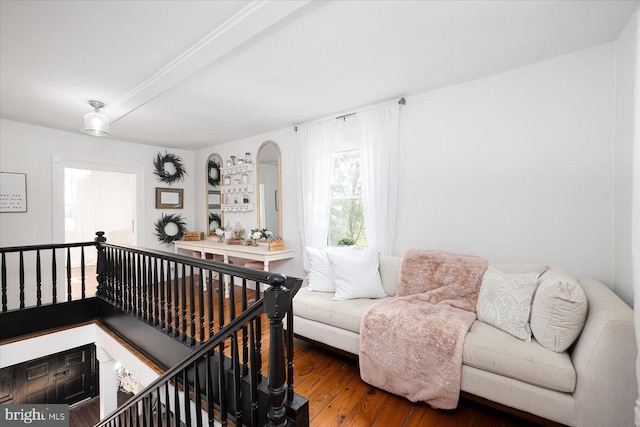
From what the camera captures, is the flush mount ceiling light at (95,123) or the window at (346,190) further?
the window at (346,190)

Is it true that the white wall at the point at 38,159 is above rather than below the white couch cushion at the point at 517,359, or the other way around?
above

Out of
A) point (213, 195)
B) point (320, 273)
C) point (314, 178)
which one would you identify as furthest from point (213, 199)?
point (320, 273)

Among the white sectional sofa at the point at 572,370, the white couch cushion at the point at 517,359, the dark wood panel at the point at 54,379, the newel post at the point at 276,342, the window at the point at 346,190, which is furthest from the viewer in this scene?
the dark wood panel at the point at 54,379

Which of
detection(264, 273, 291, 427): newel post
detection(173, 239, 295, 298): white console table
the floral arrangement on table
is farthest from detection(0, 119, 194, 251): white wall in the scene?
detection(264, 273, 291, 427): newel post

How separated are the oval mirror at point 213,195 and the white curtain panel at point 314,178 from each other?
2.12m

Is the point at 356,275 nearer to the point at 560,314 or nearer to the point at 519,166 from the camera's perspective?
the point at 560,314

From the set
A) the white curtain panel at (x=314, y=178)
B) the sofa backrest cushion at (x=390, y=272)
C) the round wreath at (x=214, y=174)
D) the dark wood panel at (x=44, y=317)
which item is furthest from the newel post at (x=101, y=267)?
the sofa backrest cushion at (x=390, y=272)

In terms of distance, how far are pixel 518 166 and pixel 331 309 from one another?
79.3 inches

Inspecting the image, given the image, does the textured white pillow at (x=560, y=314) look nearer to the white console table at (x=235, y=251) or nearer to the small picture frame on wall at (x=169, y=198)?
the white console table at (x=235, y=251)

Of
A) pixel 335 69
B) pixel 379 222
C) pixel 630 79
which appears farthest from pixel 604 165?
pixel 335 69

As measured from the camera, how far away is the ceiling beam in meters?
1.65

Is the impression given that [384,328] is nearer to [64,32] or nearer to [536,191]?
[536,191]

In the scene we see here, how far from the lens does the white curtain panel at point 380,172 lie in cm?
306

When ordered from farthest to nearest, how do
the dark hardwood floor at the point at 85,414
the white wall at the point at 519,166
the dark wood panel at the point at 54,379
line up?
the dark hardwood floor at the point at 85,414 → the dark wood panel at the point at 54,379 → the white wall at the point at 519,166
